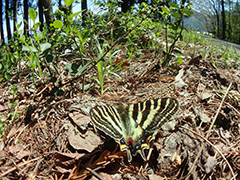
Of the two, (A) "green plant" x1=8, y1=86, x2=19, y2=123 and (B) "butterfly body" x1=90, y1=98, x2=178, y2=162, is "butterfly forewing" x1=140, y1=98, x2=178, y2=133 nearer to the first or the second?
(B) "butterfly body" x1=90, y1=98, x2=178, y2=162

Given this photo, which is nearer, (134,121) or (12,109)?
(134,121)

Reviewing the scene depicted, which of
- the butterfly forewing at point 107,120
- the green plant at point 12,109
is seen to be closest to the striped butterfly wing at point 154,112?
the butterfly forewing at point 107,120

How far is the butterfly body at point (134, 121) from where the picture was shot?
1.20 m

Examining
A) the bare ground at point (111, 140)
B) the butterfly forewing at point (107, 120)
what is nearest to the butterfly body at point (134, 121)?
the butterfly forewing at point (107, 120)

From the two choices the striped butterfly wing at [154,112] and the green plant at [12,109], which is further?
the green plant at [12,109]

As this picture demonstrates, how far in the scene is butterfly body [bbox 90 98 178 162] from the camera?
1.20 m

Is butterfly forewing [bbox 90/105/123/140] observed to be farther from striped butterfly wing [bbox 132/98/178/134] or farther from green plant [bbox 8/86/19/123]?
green plant [bbox 8/86/19/123]

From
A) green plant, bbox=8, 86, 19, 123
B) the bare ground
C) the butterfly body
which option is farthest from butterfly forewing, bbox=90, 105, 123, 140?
green plant, bbox=8, 86, 19, 123

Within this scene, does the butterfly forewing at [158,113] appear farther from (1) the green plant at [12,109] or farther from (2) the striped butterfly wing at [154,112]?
(1) the green plant at [12,109]

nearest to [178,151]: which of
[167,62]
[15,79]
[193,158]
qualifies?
[193,158]

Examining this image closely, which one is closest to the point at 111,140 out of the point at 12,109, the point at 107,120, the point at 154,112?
the point at 107,120

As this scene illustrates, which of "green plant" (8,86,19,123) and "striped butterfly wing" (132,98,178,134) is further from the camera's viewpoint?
"green plant" (8,86,19,123)

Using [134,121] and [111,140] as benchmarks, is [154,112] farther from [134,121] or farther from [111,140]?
[111,140]

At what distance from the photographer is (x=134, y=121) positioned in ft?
4.53
